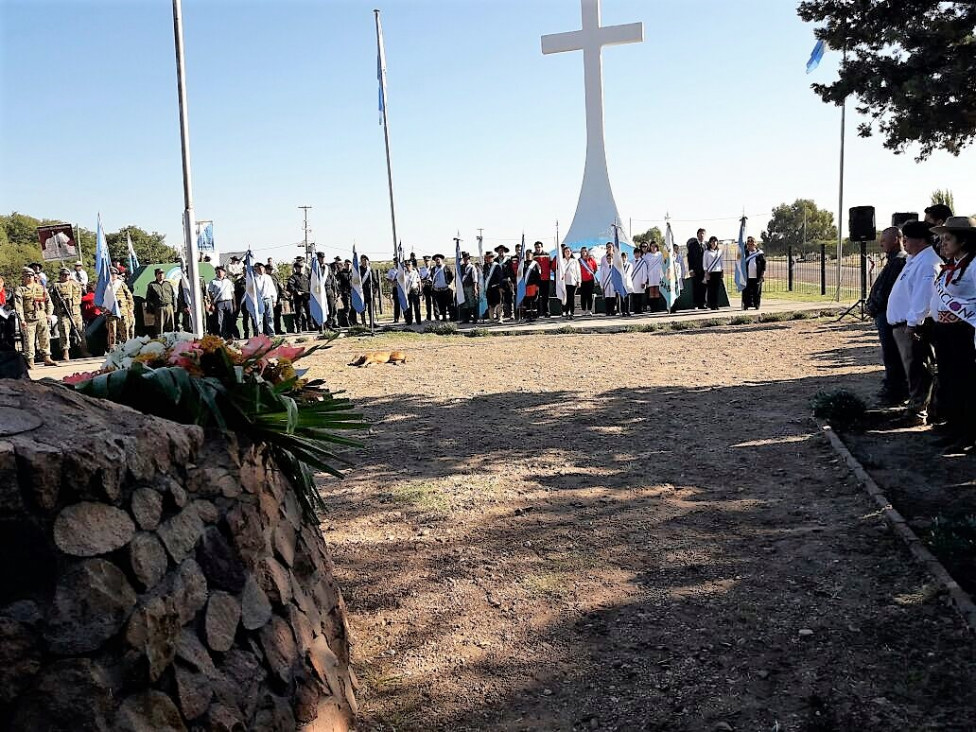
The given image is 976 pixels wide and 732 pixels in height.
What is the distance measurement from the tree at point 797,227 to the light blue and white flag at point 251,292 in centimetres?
3619

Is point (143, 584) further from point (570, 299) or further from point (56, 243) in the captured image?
point (570, 299)

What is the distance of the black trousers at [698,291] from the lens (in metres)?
22.3

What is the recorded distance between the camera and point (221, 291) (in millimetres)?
20250

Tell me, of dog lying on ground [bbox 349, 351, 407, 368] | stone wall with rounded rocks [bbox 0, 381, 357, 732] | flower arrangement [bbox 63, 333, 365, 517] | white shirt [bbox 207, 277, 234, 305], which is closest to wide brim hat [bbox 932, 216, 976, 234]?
flower arrangement [bbox 63, 333, 365, 517]

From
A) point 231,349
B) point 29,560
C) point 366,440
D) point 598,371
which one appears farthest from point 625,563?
point 598,371

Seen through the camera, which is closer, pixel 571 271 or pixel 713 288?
pixel 571 271

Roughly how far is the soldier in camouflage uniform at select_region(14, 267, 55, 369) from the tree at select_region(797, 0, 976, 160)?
1402 cm

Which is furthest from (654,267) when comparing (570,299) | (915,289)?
(915,289)

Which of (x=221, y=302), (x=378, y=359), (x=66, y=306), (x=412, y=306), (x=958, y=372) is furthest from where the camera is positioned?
(x=412, y=306)

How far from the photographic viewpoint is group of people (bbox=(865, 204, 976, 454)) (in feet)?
20.6

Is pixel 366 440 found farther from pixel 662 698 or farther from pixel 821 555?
pixel 662 698

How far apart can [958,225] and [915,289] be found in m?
1.31

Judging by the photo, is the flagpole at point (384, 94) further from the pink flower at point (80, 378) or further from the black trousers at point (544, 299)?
the pink flower at point (80, 378)

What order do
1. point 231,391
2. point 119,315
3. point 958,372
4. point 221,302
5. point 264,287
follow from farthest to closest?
point 264,287 < point 221,302 < point 119,315 < point 958,372 < point 231,391
